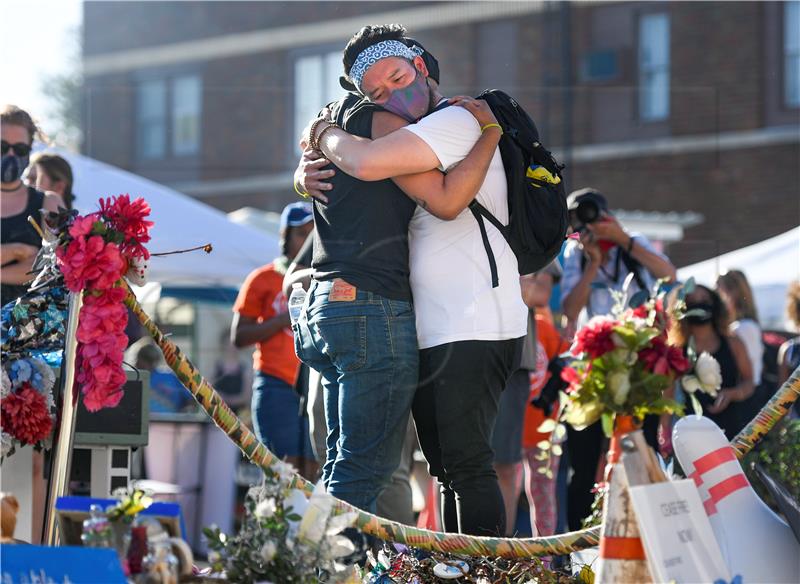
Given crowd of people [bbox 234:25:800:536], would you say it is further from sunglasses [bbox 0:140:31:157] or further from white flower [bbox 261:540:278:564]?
sunglasses [bbox 0:140:31:157]

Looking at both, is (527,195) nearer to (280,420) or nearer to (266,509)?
(266,509)

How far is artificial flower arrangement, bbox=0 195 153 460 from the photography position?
2.98 meters

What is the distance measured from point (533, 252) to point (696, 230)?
581 inches

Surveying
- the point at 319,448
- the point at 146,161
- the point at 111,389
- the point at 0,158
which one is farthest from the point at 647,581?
the point at 146,161

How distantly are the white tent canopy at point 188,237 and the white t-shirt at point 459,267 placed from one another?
3652 millimetres

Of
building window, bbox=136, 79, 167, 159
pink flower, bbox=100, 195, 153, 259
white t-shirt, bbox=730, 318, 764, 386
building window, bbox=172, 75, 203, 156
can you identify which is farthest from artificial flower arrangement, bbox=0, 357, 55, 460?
building window, bbox=136, 79, 167, 159

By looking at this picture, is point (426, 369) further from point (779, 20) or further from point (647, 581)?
point (779, 20)

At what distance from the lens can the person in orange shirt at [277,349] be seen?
5.61 metres

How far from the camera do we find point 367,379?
3201 millimetres

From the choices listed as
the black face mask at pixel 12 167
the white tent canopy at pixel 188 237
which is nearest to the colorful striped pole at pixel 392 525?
the black face mask at pixel 12 167

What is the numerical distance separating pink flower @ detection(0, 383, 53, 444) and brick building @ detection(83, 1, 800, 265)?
11843 millimetres

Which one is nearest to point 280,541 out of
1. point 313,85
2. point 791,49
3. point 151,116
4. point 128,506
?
point 128,506

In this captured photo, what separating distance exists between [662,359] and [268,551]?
838 millimetres

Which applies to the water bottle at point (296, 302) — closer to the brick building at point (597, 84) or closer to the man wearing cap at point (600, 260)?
the man wearing cap at point (600, 260)
